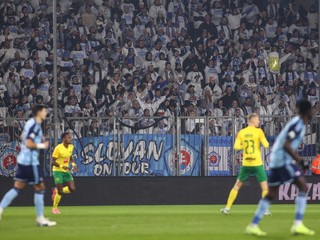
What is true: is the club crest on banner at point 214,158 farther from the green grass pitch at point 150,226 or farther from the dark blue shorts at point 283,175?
the dark blue shorts at point 283,175

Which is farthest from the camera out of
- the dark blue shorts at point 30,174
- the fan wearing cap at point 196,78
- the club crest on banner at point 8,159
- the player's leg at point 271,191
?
the fan wearing cap at point 196,78

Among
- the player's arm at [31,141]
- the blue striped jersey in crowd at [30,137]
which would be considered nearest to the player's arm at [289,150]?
the player's arm at [31,141]

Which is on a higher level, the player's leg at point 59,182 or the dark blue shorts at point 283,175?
the dark blue shorts at point 283,175

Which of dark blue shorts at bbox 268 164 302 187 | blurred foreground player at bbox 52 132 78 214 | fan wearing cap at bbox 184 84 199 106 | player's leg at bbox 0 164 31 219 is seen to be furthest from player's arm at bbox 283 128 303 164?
fan wearing cap at bbox 184 84 199 106

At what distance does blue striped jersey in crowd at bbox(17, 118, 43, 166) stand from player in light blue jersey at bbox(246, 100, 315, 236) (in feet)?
13.3

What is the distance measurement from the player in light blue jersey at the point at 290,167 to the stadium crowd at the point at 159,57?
43.8ft

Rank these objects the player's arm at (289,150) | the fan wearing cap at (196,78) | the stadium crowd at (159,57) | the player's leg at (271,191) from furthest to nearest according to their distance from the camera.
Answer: the fan wearing cap at (196,78), the stadium crowd at (159,57), the player's leg at (271,191), the player's arm at (289,150)

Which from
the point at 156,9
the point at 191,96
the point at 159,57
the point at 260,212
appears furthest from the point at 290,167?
the point at 156,9

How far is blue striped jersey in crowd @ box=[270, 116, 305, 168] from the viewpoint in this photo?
1354cm

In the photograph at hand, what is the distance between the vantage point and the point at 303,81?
3017 centimetres

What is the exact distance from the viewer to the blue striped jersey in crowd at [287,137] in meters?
13.5

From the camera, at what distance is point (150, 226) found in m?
16.4

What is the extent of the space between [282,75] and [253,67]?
999mm

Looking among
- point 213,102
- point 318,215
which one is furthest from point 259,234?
point 213,102
